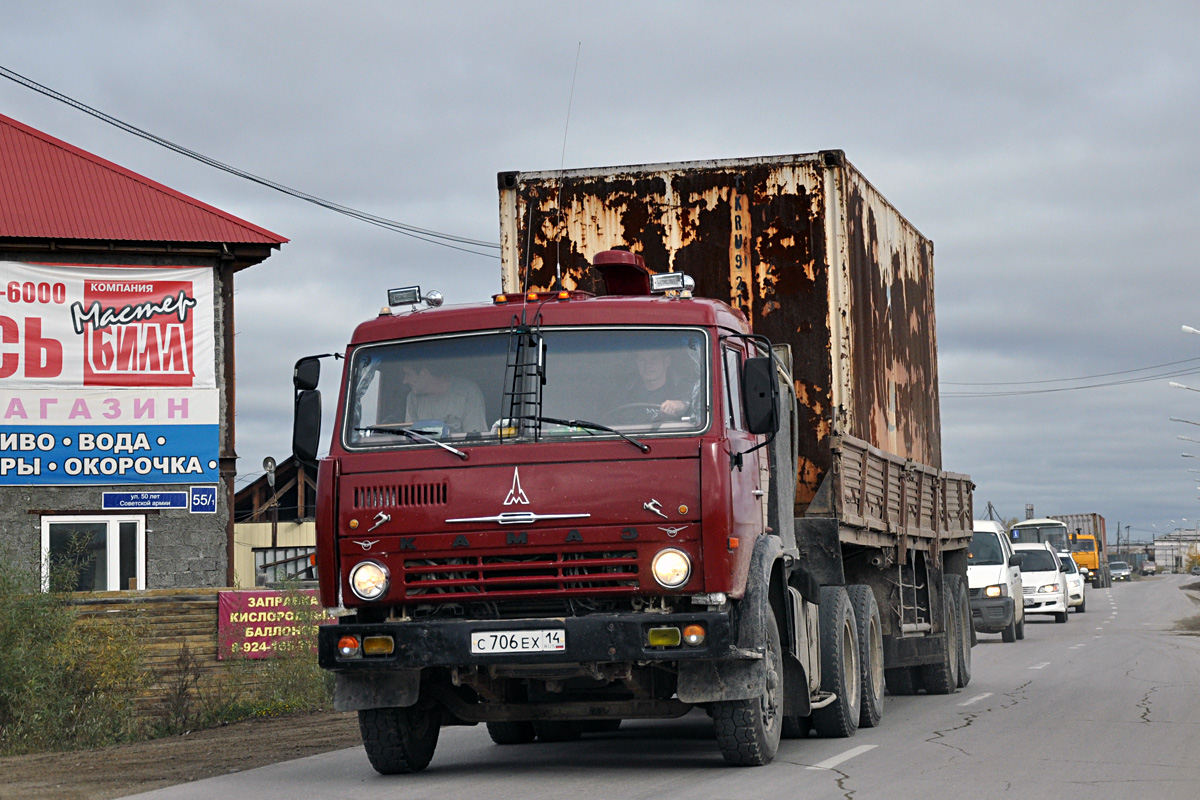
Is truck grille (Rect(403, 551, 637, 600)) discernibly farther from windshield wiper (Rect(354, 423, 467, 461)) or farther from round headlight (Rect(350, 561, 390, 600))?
windshield wiper (Rect(354, 423, 467, 461))

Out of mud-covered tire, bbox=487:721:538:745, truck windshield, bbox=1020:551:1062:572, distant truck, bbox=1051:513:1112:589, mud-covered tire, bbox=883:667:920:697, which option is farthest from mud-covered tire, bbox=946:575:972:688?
distant truck, bbox=1051:513:1112:589

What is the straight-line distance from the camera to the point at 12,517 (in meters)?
22.4

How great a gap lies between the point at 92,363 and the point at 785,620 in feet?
54.8

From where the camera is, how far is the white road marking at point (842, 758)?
918 cm

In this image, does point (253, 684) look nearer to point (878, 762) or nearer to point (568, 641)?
point (878, 762)

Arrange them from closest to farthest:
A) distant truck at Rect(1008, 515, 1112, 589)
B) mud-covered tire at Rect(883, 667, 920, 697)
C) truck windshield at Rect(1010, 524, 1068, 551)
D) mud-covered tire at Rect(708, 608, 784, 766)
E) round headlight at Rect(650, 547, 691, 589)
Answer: round headlight at Rect(650, 547, 691, 589), mud-covered tire at Rect(708, 608, 784, 766), mud-covered tire at Rect(883, 667, 920, 697), truck windshield at Rect(1010, 524, 1068, 551), distant truck at Rect(1008, 515, 1112, 589)

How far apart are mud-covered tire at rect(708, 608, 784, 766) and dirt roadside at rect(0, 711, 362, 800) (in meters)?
3.58

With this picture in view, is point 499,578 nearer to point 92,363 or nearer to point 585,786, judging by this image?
point 585,786

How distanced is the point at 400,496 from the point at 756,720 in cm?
252

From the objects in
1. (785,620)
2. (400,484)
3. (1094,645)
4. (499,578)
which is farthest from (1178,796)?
(1094,645)

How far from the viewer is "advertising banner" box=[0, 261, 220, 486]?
22.8 meters

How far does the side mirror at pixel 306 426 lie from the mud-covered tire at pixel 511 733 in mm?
3416

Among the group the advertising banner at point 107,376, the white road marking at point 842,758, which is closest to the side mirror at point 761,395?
the white road marking at point 842,758

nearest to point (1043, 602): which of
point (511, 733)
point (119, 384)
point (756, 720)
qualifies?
point (119, 384)
